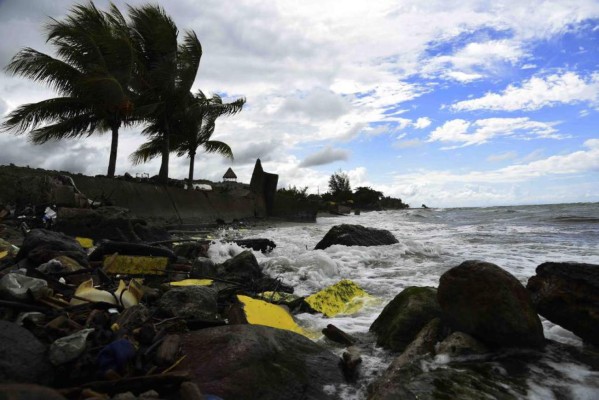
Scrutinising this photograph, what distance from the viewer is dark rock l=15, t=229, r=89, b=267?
347 centimetres

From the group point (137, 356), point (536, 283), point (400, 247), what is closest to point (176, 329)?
point (137, 356)

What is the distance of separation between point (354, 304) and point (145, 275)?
2.21 metres

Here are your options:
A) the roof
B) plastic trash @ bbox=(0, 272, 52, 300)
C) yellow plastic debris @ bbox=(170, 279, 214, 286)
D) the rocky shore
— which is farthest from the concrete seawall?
the roof

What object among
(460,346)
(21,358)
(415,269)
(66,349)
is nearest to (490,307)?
(460,346)

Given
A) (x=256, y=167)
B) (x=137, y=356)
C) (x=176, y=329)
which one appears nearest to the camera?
(x=137, y=356)

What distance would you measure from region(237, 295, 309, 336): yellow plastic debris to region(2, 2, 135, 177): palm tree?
37.5 feet

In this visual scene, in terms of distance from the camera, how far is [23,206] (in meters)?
7.36

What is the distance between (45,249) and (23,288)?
1570 mm

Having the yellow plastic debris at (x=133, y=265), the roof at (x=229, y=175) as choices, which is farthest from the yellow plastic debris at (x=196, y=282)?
the roof at (x=229, y=175)

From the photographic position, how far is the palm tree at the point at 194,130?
55.3 feet

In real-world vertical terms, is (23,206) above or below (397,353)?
above

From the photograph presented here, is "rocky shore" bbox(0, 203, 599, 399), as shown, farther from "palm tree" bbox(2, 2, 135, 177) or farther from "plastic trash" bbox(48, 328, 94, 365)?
"palm tree" bbox(2, 2, 135, 177)

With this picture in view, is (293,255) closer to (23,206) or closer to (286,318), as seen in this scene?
(286,318)

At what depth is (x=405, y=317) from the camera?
9.53ft
